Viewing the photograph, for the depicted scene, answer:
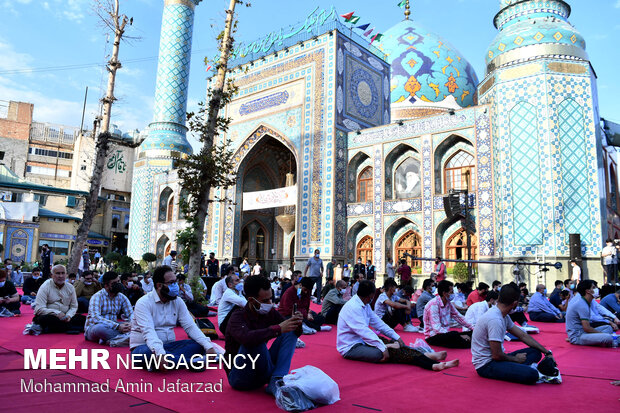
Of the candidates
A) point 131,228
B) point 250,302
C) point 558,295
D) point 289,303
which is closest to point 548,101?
point 558,295

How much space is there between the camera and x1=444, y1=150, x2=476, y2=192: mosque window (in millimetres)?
15188

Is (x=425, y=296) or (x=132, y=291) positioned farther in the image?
(x=132, y=291)

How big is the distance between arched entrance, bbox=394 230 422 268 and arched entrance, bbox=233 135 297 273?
227 inches

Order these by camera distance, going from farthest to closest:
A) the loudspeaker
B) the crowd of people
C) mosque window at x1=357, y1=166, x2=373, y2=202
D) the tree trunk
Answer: mosque window at x1=357, y1=166, x2=373, y2=202 < the loudspeaker < the tree trunk < the crowd of people

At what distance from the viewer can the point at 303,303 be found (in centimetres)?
657

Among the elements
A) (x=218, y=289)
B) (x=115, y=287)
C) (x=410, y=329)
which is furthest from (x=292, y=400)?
(x=218, y=289)

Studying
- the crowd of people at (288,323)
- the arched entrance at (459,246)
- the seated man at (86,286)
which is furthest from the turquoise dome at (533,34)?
the seated man at (86,286)

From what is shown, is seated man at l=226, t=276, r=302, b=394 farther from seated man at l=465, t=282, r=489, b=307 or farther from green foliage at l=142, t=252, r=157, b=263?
green foliage at l=142, t=252, r=157, b=263

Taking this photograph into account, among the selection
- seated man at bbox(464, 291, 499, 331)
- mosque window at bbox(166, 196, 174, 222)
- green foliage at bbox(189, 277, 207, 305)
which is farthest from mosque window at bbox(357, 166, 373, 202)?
seated man at bbox(464, 291, 499, 331)

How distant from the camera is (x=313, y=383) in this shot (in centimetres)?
287

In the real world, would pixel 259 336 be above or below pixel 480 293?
below

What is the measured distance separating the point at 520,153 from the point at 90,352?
12.4 metres

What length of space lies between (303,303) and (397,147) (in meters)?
11.1

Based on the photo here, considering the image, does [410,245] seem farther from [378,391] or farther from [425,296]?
[378,391]
